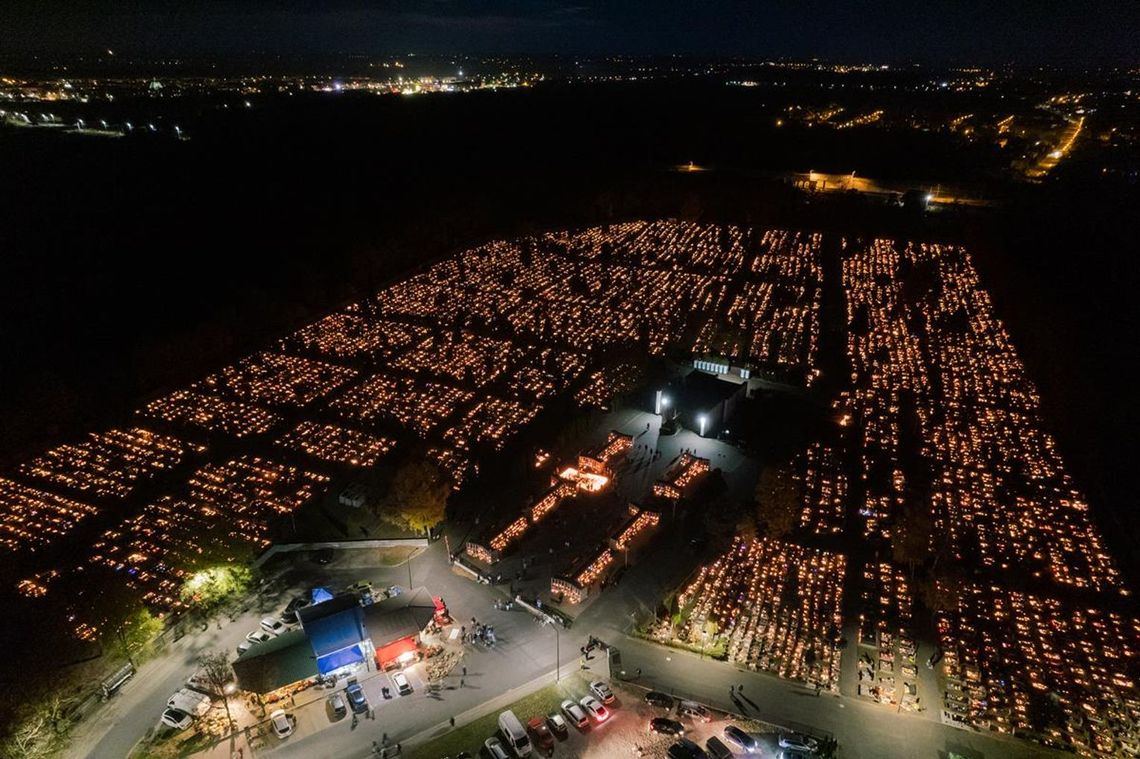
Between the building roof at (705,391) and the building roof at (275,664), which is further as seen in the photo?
the building roof at (705,391)

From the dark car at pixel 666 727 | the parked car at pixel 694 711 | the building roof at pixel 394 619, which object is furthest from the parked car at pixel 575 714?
the building roof at pixel 394 619

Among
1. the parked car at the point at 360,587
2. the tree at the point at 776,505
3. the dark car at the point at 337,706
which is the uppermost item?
the tree at the point at 776,505

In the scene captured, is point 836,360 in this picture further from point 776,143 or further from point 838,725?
point 776,143

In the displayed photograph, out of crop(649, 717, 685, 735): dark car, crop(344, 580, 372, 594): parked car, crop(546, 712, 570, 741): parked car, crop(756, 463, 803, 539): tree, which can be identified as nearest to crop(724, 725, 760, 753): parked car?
crop(649, 717, 685, 735): dark car

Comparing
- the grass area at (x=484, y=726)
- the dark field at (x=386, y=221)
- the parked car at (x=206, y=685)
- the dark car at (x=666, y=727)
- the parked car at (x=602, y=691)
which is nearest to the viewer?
the grass area at (x=484, y=726)

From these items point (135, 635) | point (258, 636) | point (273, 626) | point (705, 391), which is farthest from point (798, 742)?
point (135, 635)

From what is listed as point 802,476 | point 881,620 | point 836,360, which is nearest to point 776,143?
point 836,360

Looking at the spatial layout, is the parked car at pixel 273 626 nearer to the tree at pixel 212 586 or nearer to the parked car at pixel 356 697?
the tree at pixel 212 586
